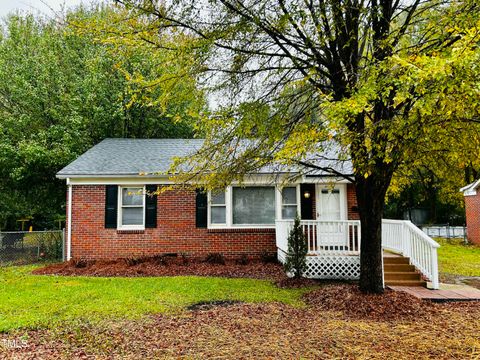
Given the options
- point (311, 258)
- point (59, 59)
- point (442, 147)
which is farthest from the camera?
point (59, 59)

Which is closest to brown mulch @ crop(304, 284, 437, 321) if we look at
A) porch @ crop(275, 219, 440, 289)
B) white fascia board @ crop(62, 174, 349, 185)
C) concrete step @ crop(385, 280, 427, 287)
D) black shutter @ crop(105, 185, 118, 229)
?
concrete step @ crop(385, 280, 427, 287)

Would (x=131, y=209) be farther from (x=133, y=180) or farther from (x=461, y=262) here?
(x=461, y=262)

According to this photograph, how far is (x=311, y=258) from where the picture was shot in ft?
30.5

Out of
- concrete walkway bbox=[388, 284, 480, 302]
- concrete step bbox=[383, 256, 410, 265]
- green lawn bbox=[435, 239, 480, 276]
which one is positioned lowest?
green lawn bbox=[435, 239, 480, 276]

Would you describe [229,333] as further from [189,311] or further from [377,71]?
[377,71]

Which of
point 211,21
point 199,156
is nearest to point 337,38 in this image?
point 211,21

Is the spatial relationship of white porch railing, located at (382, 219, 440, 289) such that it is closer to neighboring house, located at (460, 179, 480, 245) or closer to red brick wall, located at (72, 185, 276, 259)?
red brick wall, located at (72, 185, 276, 259)

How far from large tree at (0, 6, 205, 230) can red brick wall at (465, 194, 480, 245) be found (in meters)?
16.3

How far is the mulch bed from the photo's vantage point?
10023 mm

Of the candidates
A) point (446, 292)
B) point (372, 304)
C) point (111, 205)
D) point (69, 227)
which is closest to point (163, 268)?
point (111, 205)

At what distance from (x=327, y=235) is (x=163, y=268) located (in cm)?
497

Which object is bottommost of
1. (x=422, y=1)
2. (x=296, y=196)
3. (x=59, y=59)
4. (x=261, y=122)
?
(x=296, y=196)

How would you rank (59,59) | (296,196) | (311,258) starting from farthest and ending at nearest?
(59,59) → (296,196) → (311,258)

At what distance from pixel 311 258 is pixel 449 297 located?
10.4 ft
